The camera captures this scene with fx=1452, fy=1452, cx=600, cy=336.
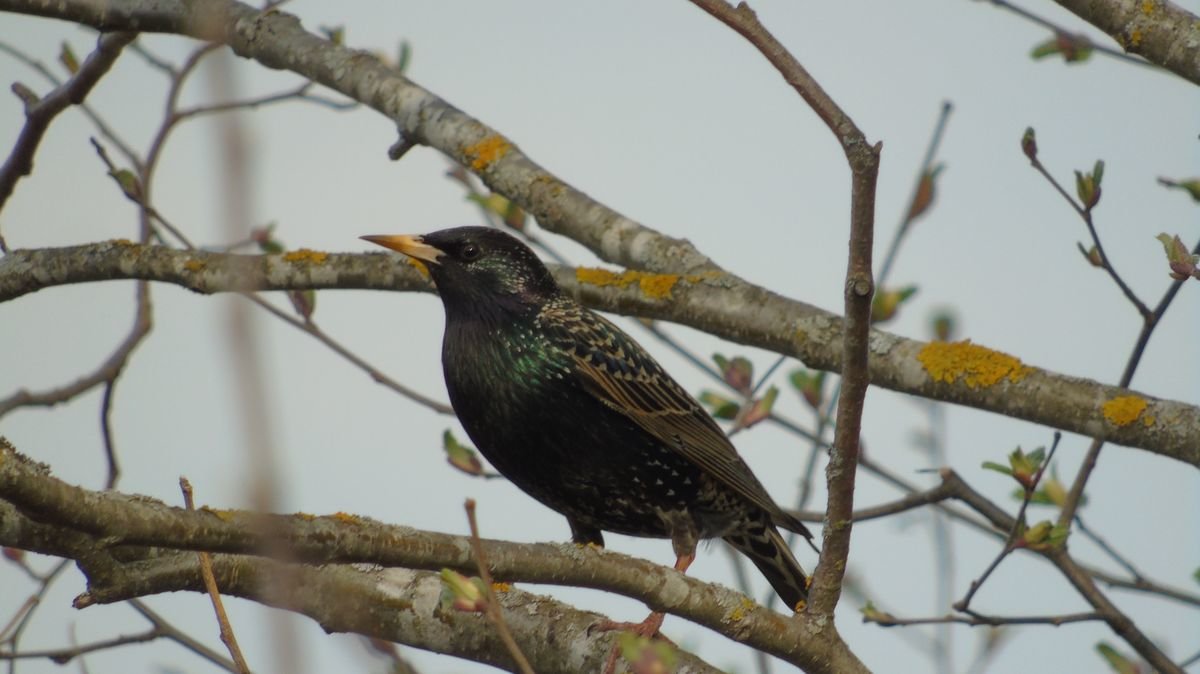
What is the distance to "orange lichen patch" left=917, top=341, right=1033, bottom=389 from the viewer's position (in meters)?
3.88

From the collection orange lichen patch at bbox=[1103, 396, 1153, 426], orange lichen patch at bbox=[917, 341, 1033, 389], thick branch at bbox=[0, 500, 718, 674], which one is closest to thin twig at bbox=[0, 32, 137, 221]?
thick branch at bbox=[0, 500, 718, 674]

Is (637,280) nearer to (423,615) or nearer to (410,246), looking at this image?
(410,246)

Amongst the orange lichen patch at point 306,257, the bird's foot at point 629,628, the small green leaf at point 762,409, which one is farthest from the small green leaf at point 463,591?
the small green leaf at point 762,409

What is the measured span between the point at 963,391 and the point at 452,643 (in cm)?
153

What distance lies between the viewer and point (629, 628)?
12.1ft

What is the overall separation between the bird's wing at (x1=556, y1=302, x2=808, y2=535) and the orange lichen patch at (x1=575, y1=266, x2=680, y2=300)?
29cm

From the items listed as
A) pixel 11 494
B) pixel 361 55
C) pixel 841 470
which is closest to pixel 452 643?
pixel 841 470

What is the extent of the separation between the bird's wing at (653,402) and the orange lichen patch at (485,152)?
0.58m

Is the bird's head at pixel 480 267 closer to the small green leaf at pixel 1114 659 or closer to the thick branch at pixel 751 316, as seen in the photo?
the thick branch at pixel 751 316

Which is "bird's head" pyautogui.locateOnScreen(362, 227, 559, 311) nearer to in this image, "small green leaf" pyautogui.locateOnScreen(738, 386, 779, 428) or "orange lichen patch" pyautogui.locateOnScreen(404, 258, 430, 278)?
"orange lichen patch" pyautogui.locateOnScreen(404, 258, 430, 278)

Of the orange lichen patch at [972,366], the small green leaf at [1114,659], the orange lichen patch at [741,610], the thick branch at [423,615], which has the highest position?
the orange lichen patch at [972,366]

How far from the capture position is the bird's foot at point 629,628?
3.35 metres

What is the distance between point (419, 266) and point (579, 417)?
0.76 m

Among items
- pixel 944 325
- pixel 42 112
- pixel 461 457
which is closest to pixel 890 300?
pixel 944 325
